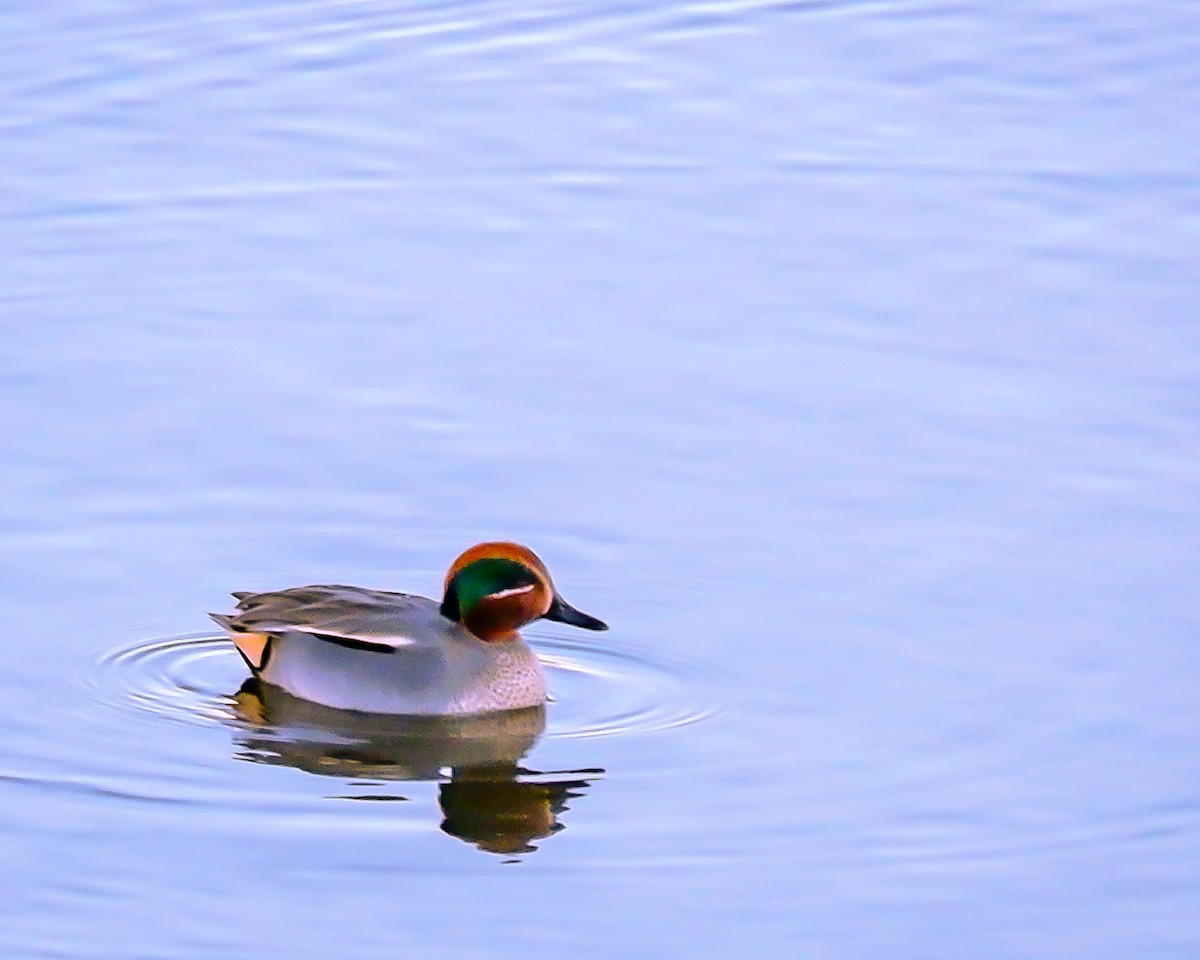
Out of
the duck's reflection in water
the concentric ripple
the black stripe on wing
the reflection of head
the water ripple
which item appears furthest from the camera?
the black stripe on wing

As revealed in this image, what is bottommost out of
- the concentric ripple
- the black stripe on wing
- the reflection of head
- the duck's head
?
the reflection of head

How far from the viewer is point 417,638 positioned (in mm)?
10766

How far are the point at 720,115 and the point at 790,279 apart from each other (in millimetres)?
3152

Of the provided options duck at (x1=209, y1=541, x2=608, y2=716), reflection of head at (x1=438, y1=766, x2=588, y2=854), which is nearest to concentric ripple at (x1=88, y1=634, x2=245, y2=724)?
duck at (x1=209, y1=541, x2=608, y2=716)

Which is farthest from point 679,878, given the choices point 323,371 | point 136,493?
point 323,371

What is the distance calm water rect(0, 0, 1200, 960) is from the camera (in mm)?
9000

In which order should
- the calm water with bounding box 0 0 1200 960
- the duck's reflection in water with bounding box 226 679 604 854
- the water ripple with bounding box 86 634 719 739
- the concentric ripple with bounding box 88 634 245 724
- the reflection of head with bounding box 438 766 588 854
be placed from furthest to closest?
the concentric ripple with bounding box 88 634 245 724, the water ripple with bounding box 86 634 719 739, the duck's reflection in water with bounding box 226 679 604 854, the reflection of head with bounding box 438 766 588 854, the calm water with bounding box 0 0 1200 960

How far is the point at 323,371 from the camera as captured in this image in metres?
13.4

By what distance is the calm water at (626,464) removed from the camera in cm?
900

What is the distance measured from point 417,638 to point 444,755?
617 millimetres

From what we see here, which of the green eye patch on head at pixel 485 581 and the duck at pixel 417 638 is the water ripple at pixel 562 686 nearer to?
the duck at pixel 417 638

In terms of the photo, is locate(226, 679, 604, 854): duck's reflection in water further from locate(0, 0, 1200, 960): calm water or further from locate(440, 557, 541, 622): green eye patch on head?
locate(440, 557, 541, 622): green eye patch on head

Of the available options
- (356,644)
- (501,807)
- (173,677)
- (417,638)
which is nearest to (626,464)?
(417,638)

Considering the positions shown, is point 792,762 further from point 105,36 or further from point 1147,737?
point 105,36
